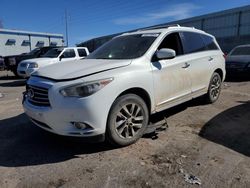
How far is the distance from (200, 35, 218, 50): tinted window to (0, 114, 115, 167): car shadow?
3666 mm

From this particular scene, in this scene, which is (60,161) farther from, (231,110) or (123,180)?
(231,110)

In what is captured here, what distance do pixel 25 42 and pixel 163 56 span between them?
38.3m

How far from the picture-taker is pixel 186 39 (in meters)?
5.80

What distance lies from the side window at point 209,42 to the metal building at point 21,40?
34.1 m

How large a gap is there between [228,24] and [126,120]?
24.6 meters

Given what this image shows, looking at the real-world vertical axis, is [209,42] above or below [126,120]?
above

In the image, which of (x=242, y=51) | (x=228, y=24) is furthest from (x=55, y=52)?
(x=228, y=24)

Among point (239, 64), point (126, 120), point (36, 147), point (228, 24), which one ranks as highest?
point (228, 24)

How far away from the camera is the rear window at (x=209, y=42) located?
655 cm

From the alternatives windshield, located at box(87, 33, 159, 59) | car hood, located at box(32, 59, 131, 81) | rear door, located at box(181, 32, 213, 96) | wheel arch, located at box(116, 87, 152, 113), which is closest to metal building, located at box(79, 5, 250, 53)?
rear door, located at box(181, 32, 213, 96)

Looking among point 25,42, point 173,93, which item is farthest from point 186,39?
point 25,42

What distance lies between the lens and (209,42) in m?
6.73

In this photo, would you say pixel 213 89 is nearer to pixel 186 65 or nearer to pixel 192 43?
pixel 192 43

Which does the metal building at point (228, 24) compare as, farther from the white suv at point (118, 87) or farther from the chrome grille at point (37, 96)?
the chrome grille at point (37, 96)
